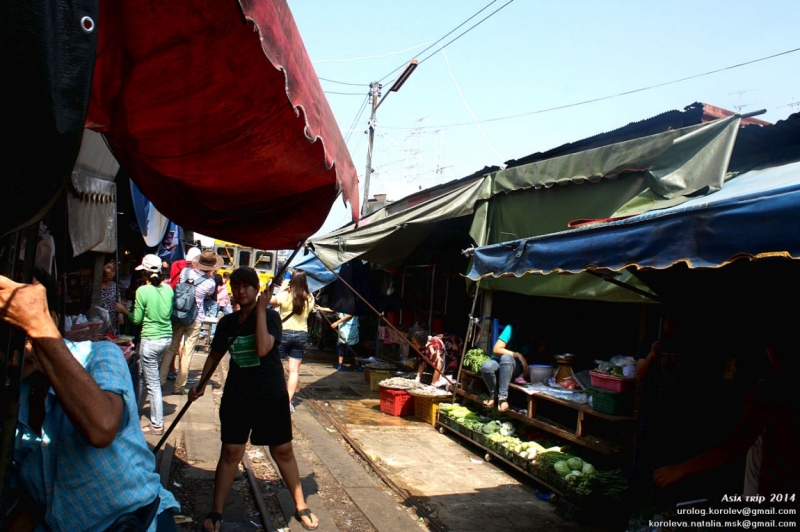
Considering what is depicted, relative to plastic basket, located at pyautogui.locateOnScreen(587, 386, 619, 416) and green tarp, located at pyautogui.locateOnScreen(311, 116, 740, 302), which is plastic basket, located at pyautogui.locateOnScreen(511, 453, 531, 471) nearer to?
plastic basket, located at pyautogui.locateOnScreen(587, 386, 619, 416)

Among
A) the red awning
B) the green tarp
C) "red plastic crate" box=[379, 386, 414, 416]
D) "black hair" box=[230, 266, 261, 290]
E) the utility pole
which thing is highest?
the utility pole

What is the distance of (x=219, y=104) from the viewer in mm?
2244

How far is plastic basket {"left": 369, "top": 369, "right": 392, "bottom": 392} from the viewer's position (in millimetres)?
11016

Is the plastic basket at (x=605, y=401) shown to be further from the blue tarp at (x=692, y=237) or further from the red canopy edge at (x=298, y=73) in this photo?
the red canopy edge at (x=298, y=73)

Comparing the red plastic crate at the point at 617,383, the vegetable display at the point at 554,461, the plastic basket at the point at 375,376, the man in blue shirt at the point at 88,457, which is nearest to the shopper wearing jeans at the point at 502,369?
the vegetable display at the point at 554,461

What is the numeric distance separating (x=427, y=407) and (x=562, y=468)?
3363mm

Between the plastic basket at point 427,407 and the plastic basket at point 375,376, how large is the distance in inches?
83.8

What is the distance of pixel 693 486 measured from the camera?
4266 mm

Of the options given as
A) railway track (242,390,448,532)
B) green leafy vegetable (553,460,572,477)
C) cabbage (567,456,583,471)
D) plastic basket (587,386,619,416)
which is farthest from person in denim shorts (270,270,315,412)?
plastic basket (587,386,619,416)

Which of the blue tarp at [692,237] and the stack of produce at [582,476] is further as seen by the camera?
the stack of produce at [582,476]

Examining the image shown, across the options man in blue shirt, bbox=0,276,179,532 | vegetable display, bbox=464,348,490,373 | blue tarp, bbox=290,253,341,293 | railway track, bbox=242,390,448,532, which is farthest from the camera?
blue tarp, bbox=290,253,341,293

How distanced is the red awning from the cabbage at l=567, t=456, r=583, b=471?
12.8 ft

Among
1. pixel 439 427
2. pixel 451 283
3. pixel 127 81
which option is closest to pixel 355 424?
pixel 439 427

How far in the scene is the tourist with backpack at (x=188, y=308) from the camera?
26.1 feet
